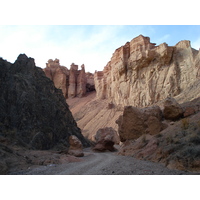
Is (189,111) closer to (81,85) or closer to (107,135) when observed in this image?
(107,135)

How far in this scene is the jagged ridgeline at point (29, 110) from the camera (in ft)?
56.1

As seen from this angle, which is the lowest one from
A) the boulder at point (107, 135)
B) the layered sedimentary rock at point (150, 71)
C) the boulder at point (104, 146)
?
the boulder at point (104, 146)

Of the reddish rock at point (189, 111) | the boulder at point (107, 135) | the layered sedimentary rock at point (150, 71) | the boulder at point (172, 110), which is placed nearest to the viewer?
the reddish rock at point (189, 111)

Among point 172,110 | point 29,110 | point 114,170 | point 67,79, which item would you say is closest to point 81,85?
point 67,79

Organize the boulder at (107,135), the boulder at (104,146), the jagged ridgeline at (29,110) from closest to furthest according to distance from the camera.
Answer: the jagged ridgeline at (29,110)
the boulder at (104,146)
the boulder at (107,135)

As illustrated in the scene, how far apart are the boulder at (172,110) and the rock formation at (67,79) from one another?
2208 inches

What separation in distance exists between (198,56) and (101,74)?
35512 millimetres

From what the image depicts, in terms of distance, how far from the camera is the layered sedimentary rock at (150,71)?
111ft

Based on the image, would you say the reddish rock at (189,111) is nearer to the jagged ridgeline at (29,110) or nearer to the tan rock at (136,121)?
the tan rock at (136,121)

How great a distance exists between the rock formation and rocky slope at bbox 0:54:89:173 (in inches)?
1722

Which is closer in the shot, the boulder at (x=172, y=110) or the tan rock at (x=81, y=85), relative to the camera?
the boulder at (x=172, y=110)

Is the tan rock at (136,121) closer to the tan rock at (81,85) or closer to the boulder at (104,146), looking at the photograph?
the boulder at (104,146)

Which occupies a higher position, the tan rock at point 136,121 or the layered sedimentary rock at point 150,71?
the layered sedimentary rock at point 150,71

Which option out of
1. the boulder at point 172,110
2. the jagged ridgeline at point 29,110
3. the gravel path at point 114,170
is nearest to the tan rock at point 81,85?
the jagged ridgeline at point 29,110
